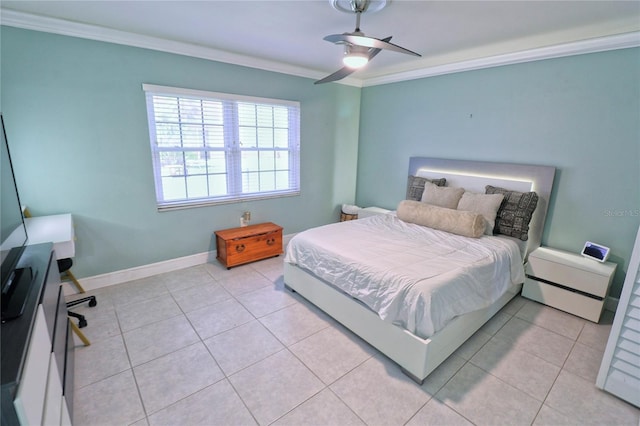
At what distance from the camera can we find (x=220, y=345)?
2262 millimetres

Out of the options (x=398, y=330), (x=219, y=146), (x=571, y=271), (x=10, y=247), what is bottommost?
(x=398, y=330)

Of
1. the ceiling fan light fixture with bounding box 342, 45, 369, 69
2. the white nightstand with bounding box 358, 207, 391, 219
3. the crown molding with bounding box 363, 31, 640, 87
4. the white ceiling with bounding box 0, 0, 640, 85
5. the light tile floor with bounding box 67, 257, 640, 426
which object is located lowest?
the light tile floor with bounding box 67, 257, 640, 426

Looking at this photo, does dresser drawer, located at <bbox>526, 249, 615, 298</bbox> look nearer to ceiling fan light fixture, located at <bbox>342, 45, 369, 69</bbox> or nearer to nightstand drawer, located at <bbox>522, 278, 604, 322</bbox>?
nightstand drawer, located at <bbox>522, 278, 604, 322</bbox>

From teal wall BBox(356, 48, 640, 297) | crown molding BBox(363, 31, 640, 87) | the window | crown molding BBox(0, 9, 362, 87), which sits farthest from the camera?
the window

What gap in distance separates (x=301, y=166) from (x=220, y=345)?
265cm

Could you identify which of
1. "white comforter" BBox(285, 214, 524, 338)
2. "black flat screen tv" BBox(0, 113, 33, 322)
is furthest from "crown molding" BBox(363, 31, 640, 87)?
"black flat screen tv" BBox(0, 113, 33, 322)

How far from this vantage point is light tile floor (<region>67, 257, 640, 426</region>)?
5.63ft

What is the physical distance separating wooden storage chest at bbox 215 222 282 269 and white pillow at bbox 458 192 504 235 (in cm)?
226

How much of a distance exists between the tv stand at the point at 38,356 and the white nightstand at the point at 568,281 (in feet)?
11.7

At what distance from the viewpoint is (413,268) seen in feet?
7.09

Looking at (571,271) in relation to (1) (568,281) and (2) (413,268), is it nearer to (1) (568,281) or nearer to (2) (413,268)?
(1) (568,281)

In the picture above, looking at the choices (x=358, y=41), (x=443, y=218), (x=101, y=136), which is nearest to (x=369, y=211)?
(x=443, y=218)

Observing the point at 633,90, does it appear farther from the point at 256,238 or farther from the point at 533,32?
the point at 256,238

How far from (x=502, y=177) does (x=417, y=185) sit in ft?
3.04
